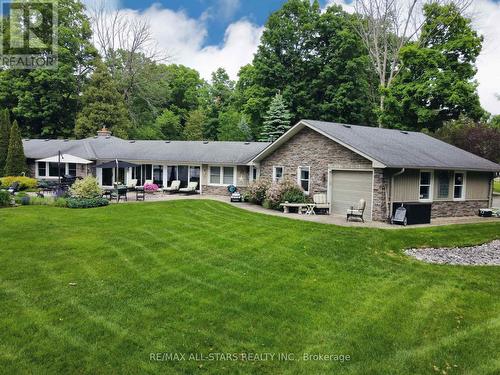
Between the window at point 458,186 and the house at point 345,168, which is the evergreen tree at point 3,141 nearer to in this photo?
the house at point 345,168

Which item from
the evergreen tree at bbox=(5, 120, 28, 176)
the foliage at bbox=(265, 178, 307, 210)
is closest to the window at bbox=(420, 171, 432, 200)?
the foliage at bbox=(265, 178, 307, 210)

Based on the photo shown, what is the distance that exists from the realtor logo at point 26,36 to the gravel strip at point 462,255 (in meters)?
42.3

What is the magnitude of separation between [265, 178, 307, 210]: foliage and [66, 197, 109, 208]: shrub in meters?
8.46

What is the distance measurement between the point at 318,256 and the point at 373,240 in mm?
2843

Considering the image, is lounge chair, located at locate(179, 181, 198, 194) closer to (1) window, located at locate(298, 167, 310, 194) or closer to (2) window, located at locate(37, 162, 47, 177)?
(1) window, located at locate(298, 167, 310, 194)

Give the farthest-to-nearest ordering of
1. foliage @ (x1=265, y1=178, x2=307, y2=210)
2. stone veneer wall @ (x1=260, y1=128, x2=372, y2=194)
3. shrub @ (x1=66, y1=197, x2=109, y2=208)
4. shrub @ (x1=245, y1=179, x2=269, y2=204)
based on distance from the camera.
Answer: shrub @ (x1=245, y1=179, x2=269, y2=204)
foliage @ (x1=265, y1=178, x2=307, y2=210)
shrub @ (x1=66, y1=197, x2=109, y2=208)
stone veneer wall @ (x1=260, y1=128, x2=372, y2=194)

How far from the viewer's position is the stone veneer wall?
17.2m

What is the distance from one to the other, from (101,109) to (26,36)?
11.6 metres

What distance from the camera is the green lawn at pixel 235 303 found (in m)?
5.31

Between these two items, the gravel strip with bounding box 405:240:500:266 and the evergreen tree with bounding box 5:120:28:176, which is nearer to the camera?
the gravel strip with bounding box 405:240:500:266

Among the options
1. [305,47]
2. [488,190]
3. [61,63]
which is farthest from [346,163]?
[61,63]

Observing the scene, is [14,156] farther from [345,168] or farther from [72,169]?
[345,168]

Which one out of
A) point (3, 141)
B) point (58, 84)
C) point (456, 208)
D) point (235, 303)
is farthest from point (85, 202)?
point (58, 84)

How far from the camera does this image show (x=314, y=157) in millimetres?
18922
